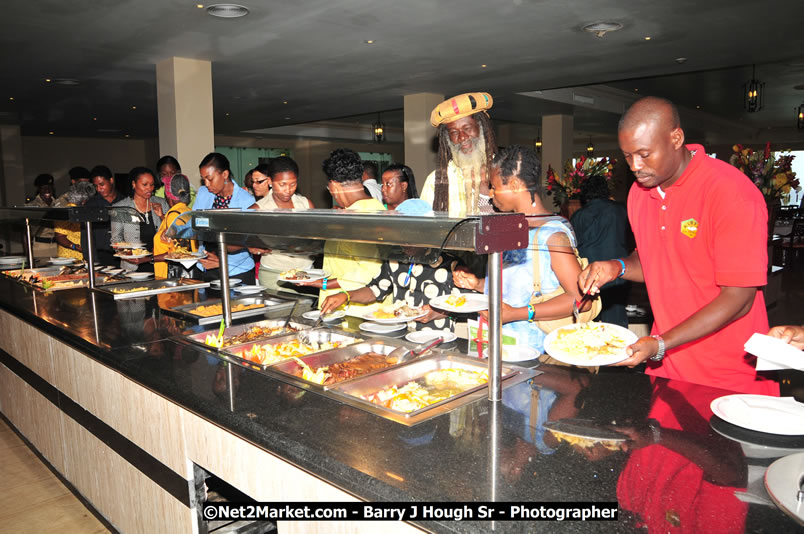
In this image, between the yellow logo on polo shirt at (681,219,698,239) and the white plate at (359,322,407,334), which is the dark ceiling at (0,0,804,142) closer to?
the white plate at (359,322,407,334)

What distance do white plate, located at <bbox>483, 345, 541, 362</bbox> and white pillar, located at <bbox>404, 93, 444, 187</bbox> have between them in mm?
6882

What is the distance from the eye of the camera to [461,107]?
2.40m

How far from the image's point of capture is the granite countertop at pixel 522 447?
0.96 meters

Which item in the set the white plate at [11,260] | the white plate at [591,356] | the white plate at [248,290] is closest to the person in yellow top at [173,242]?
the white plate at [248,290]

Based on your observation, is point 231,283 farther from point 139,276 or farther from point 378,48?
point 378,48

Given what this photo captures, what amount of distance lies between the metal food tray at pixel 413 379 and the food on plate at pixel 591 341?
174 mm

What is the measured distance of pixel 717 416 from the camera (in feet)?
4.21

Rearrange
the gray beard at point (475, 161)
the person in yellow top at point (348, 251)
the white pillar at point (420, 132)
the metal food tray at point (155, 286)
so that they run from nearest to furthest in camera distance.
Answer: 1. the person in yellow top at point (348, 251)
2. the gray beard at point (475, 161)
3. the metal food tray at point (155, 286)
4. the white pillar at point (420, 132)

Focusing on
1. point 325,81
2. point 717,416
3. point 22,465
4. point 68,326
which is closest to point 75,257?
point 22,465

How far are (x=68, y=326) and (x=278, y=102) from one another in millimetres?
7525

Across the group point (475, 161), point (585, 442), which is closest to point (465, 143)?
point (475, 161)

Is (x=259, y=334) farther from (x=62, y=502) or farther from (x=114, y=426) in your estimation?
(x=62, y=502)

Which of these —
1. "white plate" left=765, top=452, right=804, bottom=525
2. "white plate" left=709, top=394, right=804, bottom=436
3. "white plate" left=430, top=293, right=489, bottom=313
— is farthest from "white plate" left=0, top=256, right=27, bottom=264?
"white plate" left=765, top=452, right=804, bottom=525

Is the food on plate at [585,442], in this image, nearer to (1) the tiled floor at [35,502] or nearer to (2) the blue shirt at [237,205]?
(1) the tiled floor at [35,502]
